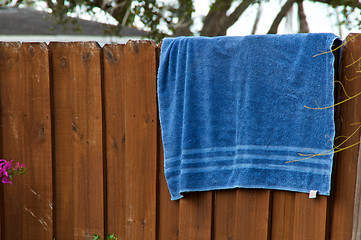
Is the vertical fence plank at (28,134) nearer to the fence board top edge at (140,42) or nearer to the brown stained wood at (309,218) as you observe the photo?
the fence board top edge at (140,42)

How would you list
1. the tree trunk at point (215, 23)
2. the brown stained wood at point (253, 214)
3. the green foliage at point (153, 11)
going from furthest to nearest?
the tree trunk at point (215, 23) → the green foliage at point (153, 11) → the brown stained wood at point (253, 214)

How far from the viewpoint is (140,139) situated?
2.80m

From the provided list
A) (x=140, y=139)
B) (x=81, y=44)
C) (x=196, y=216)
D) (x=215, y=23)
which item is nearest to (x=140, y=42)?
(x=81, y=44)

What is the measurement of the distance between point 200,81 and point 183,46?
250 millimetres

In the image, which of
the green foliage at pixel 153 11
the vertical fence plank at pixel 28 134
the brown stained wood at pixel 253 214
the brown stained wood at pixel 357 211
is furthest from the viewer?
the green foliage at pixel 153 11

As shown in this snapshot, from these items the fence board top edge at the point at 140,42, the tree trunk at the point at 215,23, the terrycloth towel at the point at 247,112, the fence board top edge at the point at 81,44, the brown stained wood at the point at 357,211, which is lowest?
the brown stained wood at the point at 357,211

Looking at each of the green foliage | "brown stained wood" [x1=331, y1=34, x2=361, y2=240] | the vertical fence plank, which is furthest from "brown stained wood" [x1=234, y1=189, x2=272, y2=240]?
the green foliage

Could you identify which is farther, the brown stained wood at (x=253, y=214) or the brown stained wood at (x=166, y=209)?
the brown stained wood at (x=166, y=209)

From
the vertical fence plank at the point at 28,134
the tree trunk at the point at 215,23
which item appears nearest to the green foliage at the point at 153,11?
the tree trunk at the point at 215,23

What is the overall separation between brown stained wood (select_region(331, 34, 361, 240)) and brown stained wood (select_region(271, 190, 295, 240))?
246 mm

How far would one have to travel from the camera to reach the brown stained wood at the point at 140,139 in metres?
2.75

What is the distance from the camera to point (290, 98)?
96.3 inches

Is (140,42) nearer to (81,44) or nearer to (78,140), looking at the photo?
(81,44)

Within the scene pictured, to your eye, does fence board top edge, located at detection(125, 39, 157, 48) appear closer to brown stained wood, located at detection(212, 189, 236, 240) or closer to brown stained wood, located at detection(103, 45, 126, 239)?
brown stained wood, located at detection(103, 45, 126, 239)
